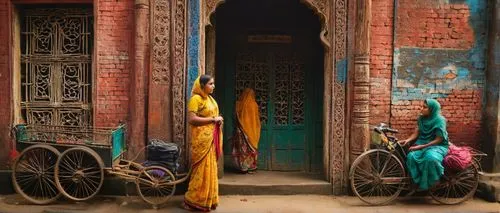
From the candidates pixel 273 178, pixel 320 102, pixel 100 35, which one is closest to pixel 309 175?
pixel 273 178

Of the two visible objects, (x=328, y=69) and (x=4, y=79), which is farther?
(x=328, y=69)

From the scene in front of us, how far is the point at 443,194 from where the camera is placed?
6.71 m

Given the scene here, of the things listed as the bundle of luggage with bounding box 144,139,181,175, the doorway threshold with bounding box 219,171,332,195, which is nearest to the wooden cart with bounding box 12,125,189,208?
the bundle of luggage with bounding box 144,139,181,175

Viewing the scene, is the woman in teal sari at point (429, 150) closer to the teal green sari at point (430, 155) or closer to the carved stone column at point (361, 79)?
the teal green sari at point (430, 155)

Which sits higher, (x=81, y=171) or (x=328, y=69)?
(x=328, y=69)

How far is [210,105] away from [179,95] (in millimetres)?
901

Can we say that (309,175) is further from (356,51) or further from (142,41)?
(142,41)

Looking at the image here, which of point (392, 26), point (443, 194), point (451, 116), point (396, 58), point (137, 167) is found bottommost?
point (443, 194)

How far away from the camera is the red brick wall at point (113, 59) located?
674cm

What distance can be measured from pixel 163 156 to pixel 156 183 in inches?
15.0

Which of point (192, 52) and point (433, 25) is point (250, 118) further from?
point (433, 25)

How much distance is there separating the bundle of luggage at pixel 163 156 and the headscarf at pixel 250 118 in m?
1.80

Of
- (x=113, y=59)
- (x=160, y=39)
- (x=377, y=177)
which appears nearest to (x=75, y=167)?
(x=113, y=59)

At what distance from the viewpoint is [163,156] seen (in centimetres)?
625
